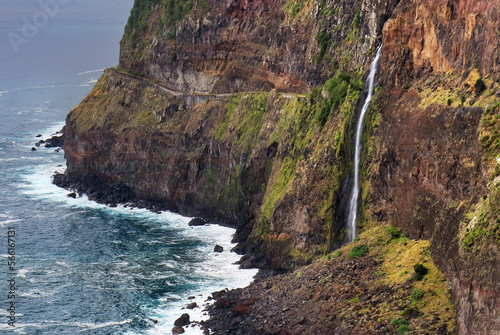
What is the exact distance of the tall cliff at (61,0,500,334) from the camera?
66.9 m

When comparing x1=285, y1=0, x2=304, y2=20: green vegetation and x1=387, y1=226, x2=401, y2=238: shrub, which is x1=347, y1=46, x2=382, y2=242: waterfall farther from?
x1=285, y1=0, x2=304, y2=20: green vegetation

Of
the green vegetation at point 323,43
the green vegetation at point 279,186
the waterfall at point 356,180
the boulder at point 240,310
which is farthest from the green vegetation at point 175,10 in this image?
the boulder at point 240,310

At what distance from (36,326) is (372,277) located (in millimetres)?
35787

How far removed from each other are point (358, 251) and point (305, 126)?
24.8 m

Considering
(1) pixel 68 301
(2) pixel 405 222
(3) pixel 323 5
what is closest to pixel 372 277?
(2) pixel 405 222

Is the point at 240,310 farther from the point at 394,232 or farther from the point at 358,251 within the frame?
the point at 394,232

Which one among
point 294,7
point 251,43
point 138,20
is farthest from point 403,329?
point 138,20

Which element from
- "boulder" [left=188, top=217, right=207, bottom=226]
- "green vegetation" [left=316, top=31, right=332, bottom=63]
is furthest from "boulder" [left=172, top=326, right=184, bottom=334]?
"green vegetation" [left=316, top=31, right=332, bottom=63]

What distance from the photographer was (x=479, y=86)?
68000 millimetres

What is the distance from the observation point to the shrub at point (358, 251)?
250ft

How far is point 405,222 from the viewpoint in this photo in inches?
2972

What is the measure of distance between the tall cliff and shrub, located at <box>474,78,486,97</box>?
0.13 metres

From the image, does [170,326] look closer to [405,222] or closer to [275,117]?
[405,222]

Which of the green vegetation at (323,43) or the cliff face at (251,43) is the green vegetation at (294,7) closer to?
the cliff face at (251,43)
